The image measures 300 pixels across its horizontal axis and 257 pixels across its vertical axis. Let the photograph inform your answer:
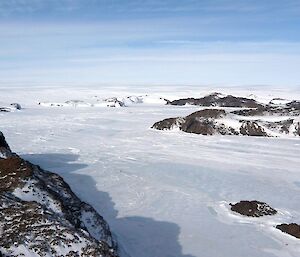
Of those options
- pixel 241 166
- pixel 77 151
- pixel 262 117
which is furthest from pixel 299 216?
pixel 262 117

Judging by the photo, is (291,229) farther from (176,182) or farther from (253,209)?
(176,182)

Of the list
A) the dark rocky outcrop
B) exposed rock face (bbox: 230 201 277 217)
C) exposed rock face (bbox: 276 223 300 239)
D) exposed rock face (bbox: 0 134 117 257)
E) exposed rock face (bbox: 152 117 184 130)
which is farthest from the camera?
exposed rock face (bbox: 152 117 184 130)

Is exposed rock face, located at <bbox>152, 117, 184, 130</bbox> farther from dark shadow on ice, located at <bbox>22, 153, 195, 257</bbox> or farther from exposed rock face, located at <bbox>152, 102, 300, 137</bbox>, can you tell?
dark shadow on ice, located at <bbox>22, 153, 195, 257</bbox>

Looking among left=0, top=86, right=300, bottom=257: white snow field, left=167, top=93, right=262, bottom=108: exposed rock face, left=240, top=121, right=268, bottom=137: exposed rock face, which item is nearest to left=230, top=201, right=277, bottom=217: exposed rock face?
left=0, top=86, right=300, bottom=257: white snow field

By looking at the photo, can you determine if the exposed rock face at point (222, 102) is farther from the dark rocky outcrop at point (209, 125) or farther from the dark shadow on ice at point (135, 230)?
the dark shadow on ice at point (135, 230)

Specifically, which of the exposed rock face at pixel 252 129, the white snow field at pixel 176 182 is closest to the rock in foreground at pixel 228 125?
the exposed rock face at pixel 252 129

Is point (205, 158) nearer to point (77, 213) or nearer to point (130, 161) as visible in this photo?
point (130, 161)

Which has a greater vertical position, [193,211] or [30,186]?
[30,186]
